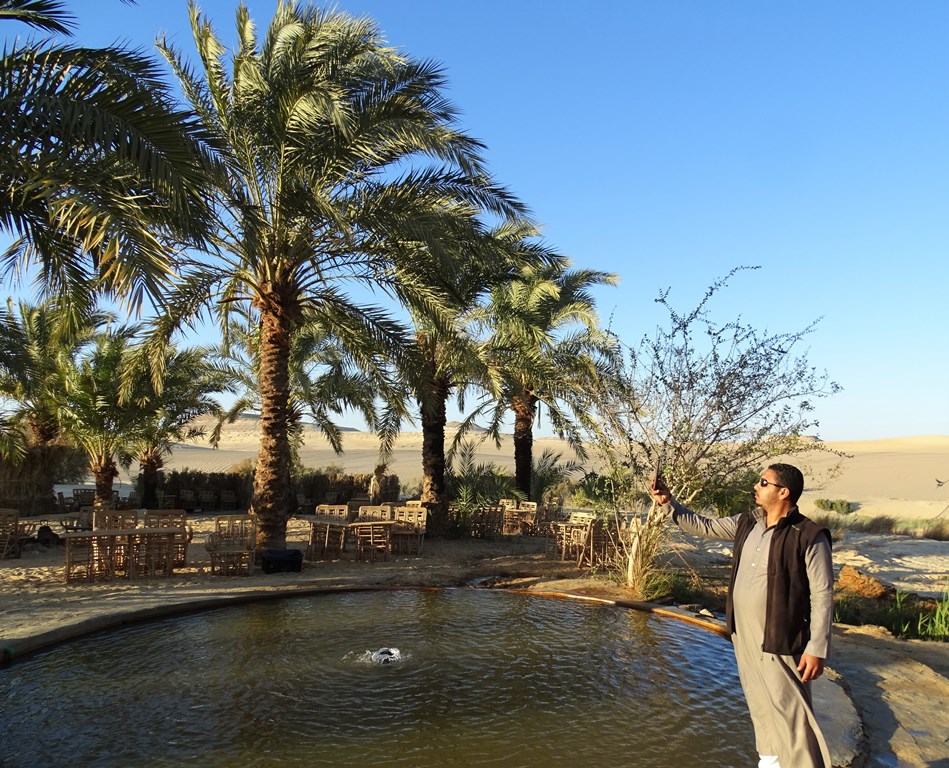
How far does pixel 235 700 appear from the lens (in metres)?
5.50

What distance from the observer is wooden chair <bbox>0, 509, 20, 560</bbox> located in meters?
12.3

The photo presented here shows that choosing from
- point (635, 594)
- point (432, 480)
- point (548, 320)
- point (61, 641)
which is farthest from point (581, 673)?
point (548, 320)

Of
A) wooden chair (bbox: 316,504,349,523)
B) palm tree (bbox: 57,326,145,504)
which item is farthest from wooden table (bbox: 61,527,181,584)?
palm tree (bbox: 57,326,145,504)

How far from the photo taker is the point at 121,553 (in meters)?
11.1

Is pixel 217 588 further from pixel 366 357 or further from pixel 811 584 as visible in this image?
pixel 811 584

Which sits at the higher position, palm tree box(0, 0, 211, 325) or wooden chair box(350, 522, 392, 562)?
palm tree box(0, 0, 211, 325)

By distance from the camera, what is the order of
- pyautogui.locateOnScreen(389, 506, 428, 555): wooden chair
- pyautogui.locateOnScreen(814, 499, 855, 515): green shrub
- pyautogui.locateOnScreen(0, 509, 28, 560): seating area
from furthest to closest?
1. pyautogui.locateOnScreen(814, 499, 855, 515): green shrub
2. pyautogui.locateOnScreen(389, 506, 428, 555): wooden chair
3. pyautogui.locateOnScreen(0, 509, 28, 560): seating area

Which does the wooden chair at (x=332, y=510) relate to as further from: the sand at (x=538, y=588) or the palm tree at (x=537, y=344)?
the palm tree at (x=537, y=344)

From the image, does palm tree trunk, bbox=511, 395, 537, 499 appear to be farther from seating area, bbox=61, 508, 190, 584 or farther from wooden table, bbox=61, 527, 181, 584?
wooden table, bbox=61, 527, 181, 584

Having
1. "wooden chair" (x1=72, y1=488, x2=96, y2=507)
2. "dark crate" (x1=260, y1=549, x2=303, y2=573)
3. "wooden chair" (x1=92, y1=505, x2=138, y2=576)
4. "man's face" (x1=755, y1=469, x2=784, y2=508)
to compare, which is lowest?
"dark crate" (x1=260, y1=549, x2=303, y2=573)

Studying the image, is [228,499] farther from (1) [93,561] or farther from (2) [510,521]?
(1) [93,561]

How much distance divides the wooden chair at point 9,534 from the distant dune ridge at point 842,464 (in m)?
12.5

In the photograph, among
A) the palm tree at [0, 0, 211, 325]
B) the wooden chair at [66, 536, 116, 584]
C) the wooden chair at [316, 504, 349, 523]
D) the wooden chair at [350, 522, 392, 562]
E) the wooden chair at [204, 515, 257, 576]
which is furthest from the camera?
the wooden chair at [316, 504, 349, 523]

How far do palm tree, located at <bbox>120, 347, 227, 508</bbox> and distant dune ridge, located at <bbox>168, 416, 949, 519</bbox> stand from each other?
35.9ft
